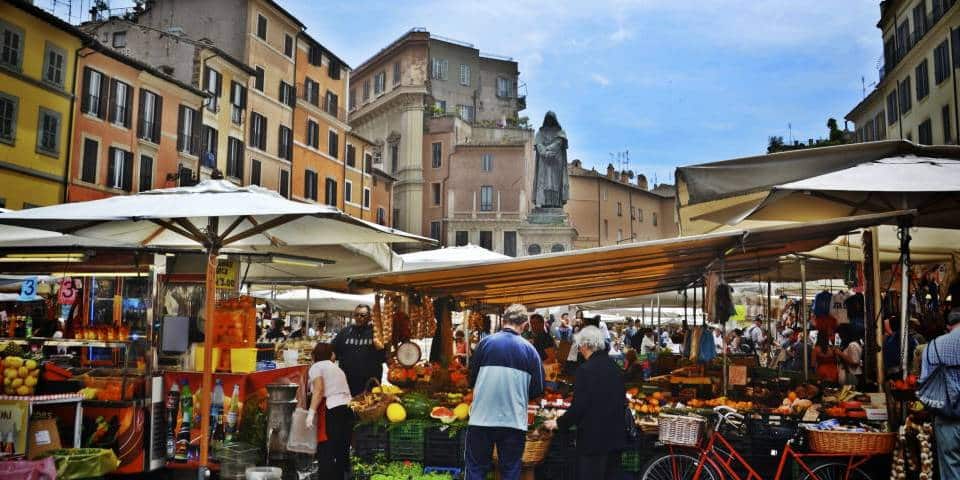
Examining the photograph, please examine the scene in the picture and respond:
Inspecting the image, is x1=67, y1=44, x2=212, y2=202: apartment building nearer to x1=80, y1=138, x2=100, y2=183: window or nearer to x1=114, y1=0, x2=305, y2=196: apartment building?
x1=80, y1=138, x2=100, y2=183: window

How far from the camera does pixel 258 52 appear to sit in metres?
38.2

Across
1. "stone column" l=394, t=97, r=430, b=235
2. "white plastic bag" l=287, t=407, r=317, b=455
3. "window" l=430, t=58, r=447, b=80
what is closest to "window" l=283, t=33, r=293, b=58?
"stone column" l=394, t=97, r=430, b=235

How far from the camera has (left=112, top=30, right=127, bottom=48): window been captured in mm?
36094

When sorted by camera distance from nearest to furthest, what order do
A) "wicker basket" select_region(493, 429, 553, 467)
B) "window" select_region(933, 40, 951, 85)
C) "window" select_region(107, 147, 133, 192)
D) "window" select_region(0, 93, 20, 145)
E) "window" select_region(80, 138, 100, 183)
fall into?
"wicker basket" select_region(493, 429, 553, 467) < "window" select_region(0, 93, 20, 145) < "window" select_region(80, 138, 100, 183) < "window" select_region(107, 147, 133, 192) < "window" select_region(933, 40, 951, 85)

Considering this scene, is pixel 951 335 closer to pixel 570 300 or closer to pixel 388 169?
pixel 570 300

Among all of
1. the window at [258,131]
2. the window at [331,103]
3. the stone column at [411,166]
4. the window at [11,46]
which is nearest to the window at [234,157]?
the window at [258,131]

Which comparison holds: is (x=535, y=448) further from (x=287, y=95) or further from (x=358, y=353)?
(x=287, y=95)

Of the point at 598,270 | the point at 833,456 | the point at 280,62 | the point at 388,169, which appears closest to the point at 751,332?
the point at 598,270

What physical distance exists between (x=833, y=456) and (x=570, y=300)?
8295 mm

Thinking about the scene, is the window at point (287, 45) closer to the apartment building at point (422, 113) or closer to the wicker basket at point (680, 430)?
the apartment building at point (422, 113)

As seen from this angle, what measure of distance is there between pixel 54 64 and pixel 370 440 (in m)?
25.3

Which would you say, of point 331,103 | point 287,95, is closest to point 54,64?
point 287,95

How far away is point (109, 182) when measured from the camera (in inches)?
1128

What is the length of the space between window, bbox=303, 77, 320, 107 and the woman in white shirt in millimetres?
36925
